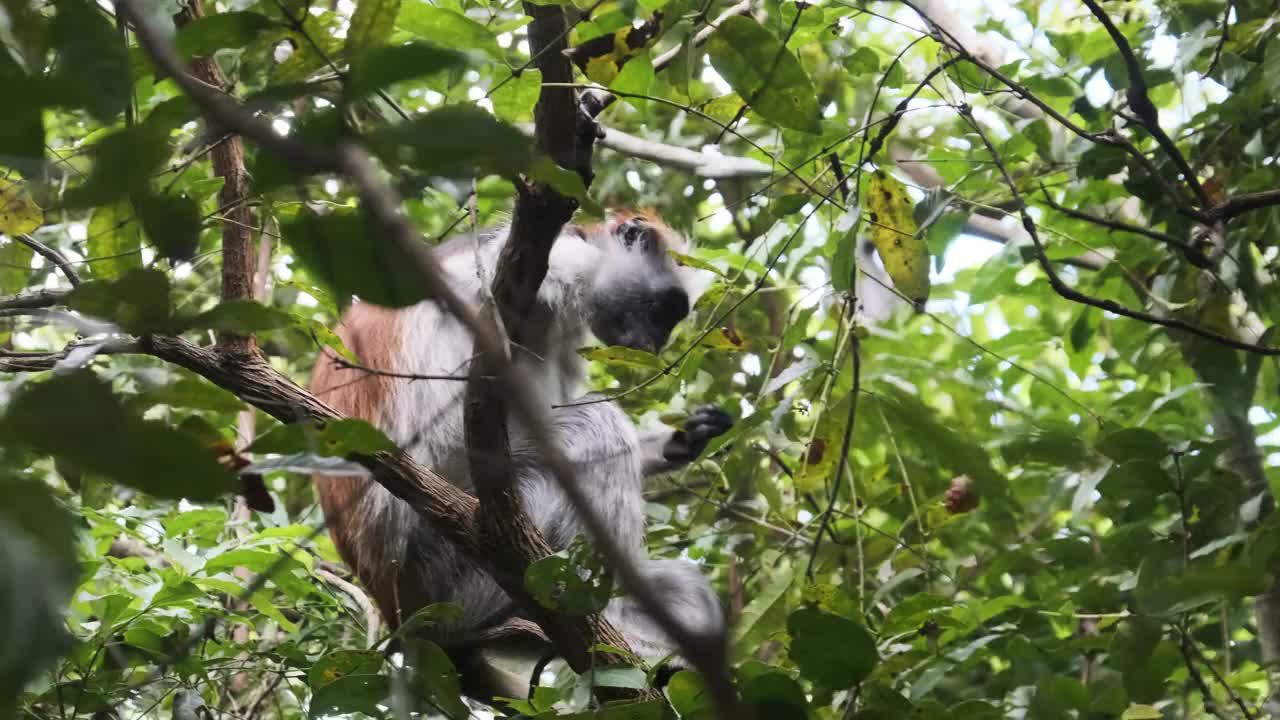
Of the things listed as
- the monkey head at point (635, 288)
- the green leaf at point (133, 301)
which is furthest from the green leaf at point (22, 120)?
the monkey head at point (635, 288)

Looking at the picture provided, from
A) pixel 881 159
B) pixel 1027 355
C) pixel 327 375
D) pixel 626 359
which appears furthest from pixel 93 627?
A: pixel 1027 355

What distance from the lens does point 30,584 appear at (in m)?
0.59

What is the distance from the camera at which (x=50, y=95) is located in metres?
0.84

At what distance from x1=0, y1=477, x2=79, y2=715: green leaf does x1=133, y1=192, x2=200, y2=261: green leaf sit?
0.39 meters

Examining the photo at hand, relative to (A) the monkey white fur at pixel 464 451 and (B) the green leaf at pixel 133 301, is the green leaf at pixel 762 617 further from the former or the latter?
(B) the green leaf at pixel 133 301

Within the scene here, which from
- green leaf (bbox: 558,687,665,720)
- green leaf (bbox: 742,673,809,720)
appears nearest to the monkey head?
green leaf (bbox: 558,687,665,720)

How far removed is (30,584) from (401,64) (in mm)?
438

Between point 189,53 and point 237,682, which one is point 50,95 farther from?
point 237,682

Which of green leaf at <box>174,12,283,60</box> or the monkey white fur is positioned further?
the monkey white fur

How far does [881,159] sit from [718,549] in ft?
6.30

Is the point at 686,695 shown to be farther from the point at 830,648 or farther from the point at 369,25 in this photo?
the point at 369,25

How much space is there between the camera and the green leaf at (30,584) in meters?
0.58

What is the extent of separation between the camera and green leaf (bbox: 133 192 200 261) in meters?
1.00

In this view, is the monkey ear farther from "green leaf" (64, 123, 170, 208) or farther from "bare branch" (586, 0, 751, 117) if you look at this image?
"green leaf" (64, 123, 170, 208)
